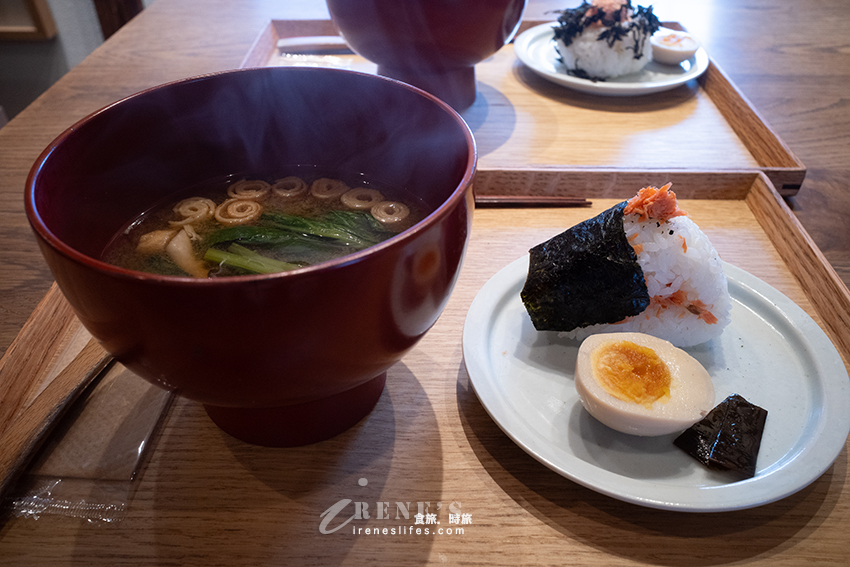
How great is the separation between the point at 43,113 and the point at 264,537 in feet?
4.66

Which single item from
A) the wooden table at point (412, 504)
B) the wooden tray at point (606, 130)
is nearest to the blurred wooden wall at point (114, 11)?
the wooden tray at point (606, 130)

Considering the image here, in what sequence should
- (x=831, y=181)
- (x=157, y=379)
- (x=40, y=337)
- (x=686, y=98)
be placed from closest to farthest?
1. (x=157, y=379)
2. (x=40, y=337)
3. (x=831, y=181)
4. (x=686, y=98)

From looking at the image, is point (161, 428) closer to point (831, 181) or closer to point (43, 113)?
point (43, 113)

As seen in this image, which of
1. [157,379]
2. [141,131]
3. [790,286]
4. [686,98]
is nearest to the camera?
[157,379]

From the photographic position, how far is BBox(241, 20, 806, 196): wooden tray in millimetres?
1230

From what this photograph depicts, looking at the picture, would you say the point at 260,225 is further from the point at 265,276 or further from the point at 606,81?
the point at 606,81

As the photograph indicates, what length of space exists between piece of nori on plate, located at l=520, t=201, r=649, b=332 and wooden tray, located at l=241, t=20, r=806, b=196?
0.36 m

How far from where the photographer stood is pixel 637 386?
0.74 meters

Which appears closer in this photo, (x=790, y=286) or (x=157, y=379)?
(x=157, y=379)

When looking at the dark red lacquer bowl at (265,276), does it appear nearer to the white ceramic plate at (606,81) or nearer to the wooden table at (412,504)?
the wooden table at (412,504)

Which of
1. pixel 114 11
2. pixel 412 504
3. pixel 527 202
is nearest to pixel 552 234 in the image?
pixel 527 202

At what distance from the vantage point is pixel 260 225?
814mm

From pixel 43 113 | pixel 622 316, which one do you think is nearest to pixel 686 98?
pixel 622 316

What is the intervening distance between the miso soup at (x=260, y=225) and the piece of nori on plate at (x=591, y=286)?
9.2 inches
